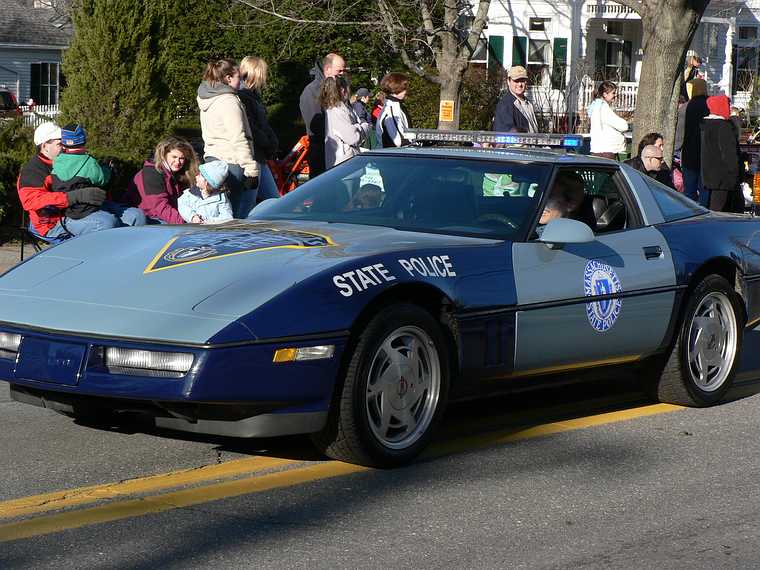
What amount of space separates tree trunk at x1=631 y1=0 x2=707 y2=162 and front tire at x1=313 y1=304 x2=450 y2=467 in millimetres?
13057

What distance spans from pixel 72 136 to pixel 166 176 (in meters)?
0.82

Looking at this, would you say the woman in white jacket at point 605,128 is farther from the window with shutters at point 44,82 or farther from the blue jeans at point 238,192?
the window with shutters at point 44,82

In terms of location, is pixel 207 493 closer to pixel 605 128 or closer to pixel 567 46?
pixel 605 128

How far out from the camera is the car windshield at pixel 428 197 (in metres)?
6.48

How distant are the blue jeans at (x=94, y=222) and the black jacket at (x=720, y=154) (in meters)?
7.13

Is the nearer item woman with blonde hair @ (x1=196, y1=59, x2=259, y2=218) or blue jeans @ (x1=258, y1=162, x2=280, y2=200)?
woman with blonde hair @ (x1=196, y1=59, x2=259, y2=218)

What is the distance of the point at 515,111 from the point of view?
12672 mm

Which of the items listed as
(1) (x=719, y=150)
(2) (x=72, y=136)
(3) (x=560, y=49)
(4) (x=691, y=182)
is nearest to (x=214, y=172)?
(2) (x=72, y=136)

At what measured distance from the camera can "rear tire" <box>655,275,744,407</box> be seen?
720 centimetres

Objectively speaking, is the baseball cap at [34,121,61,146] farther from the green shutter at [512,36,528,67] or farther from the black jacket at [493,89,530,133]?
the green shutter at [512,36,528,67]

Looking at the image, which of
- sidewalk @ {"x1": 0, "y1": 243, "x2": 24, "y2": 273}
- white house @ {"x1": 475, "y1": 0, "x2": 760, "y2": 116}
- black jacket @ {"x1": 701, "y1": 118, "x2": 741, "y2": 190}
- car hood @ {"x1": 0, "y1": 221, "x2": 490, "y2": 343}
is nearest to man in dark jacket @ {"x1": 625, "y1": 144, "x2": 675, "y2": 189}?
black jacket @ {"x1": 701, "y1": 118, "x2": 741, "y2": 190}

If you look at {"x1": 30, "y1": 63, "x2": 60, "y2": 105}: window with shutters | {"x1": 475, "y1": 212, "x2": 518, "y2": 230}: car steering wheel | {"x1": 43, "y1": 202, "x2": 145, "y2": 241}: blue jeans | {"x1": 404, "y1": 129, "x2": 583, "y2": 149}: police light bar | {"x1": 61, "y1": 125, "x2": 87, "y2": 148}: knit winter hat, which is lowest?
{"x1": 43, "y1": 202, "x2": 145, "y2": 241}: blue jeans

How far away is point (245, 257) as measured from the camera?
556 centimetres

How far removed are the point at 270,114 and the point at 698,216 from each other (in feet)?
92.7
